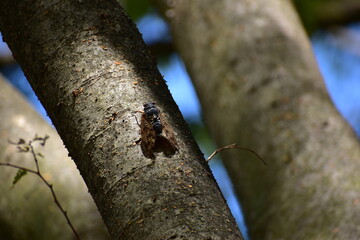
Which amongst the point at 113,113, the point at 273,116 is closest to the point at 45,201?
the point at 273,116

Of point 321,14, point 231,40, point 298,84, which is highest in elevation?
point 321,14

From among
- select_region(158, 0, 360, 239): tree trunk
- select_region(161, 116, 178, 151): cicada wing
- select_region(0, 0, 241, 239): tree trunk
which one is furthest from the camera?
select_region(158, 0, 360, 239): tree trunk

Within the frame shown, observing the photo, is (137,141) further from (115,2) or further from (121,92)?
(115,2)

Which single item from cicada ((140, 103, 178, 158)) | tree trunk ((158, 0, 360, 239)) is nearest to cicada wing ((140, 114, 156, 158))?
cicada ((140, 103, 178, 158))

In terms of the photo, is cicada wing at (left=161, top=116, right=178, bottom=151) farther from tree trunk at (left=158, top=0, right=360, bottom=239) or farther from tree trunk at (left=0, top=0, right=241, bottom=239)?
tree trunk at (left=158, top=0, right=360, bottom=239)

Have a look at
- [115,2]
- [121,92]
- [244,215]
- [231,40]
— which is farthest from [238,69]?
[121,92]

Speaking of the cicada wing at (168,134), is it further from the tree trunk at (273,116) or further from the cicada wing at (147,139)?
the tree trunk at (273,116)

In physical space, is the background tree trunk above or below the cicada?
above
